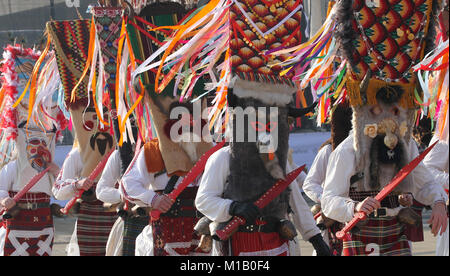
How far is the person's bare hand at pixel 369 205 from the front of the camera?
19.9 feet

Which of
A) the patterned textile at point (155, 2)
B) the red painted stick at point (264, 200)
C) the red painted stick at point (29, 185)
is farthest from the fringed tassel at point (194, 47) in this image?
the red painted stick at point (29, 185)

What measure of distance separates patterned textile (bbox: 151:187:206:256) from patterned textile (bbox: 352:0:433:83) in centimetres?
165

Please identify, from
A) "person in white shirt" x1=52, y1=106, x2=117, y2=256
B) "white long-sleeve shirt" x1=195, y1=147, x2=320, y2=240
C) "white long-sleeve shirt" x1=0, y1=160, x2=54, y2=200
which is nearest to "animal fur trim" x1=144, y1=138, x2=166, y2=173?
"white long-sleeve shirt" x1=195, y1=147, x2=320, y2=240

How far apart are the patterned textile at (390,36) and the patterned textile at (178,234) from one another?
5.41 ft

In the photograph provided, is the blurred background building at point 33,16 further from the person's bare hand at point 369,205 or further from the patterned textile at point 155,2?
the person's bare hand at point 369,205

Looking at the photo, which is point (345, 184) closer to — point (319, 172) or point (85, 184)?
point (319, 172)

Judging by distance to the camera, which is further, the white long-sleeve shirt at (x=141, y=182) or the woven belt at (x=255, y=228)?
the white long-sleeve shirt at (x=141, y=182)

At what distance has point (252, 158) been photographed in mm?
5941

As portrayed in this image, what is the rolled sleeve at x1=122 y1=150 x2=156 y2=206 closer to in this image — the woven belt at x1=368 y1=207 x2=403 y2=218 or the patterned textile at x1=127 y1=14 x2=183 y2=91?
the patterned textile at x1=127 y1=14 x2=183 y2=91

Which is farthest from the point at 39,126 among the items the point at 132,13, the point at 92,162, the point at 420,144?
the point at 420,144

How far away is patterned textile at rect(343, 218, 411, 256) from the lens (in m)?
6.42

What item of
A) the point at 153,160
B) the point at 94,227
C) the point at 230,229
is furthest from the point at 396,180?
the point at 94,227

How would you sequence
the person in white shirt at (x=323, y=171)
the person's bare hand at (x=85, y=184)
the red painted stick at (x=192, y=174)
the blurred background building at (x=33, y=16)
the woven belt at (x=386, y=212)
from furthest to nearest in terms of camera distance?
1. the blurred background building at (x=33, y=16)
2. the person's bare hand at (x=85, y=184)
3. the person in white shirt at (x=323, y=171)
4. the red painted stick at (x=192, y=174)
5. the woven belt at (x=386, y=212)

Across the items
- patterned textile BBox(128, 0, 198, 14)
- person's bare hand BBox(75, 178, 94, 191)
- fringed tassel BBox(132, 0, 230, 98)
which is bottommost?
person's bare hand BBox(75, 178, 94, 191)
